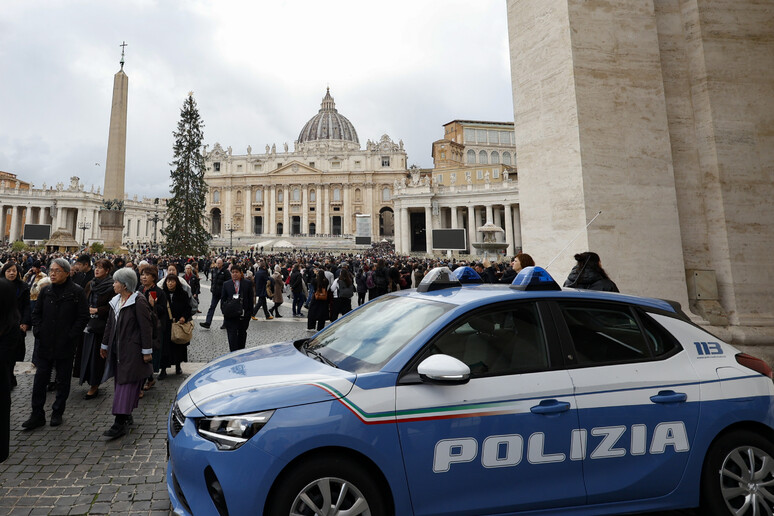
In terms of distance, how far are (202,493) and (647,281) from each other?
5.63m

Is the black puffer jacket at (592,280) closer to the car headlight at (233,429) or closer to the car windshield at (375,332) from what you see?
the car windshield at (375,332)

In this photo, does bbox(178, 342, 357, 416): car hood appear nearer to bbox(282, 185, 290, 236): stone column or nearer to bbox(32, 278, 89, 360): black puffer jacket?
bbox(32, 278, 89, 360): black puffer jacket

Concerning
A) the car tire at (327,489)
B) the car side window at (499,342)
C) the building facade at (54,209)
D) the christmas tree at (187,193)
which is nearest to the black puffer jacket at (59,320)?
the car tire at (327,489)

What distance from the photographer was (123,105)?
26.9 m

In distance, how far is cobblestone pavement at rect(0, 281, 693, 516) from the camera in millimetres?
2688

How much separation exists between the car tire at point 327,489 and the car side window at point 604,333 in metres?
1.32

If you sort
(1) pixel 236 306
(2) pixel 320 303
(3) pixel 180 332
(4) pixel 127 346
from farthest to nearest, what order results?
1. (2) pixel 320 303
2. (1) pixel 236 306
3. (3) pixel 180 332
4. (4) pixel 127 346

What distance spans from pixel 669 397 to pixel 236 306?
18.5ft

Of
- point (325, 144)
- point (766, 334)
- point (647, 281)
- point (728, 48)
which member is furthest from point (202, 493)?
point (325, 144)

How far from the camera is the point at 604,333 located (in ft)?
7.97

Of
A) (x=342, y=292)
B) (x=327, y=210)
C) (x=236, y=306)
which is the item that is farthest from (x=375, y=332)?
(x=327, y=210)

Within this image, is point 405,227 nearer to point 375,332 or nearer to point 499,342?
point 375,332

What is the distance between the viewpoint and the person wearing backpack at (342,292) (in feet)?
32.3

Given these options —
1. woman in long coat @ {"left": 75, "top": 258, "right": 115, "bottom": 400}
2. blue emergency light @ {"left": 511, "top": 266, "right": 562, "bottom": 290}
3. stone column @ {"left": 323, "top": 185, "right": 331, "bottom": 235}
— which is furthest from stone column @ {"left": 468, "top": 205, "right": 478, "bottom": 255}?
blue emergency light @ {"left": 511, "top": 266, "right": 562, "bottom": 290}
